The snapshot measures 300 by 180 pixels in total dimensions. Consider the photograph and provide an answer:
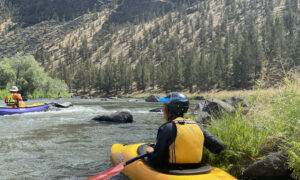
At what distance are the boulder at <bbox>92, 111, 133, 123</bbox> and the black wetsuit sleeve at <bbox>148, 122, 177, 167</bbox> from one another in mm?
11319

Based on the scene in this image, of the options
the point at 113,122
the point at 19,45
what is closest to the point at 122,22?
the point at 19,45

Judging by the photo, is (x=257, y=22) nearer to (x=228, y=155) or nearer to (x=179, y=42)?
(x=179, y=42)

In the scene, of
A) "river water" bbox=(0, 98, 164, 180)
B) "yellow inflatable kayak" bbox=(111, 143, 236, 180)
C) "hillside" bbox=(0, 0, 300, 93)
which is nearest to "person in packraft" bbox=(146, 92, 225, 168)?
"yellow inflatable kayak" bbox=(111, 143, 236, 180)

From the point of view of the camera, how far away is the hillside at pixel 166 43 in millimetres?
68125

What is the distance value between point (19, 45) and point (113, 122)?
16594cm

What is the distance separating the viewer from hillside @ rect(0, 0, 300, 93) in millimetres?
68125

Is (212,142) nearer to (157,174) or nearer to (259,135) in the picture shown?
(157,174)

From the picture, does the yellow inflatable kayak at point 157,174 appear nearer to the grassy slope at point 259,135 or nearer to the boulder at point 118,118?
the grassy slope at point 259,135

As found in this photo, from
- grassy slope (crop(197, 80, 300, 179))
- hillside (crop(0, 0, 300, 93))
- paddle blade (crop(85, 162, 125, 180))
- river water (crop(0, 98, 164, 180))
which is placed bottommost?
river water (crop(0, 98, 164, 180))

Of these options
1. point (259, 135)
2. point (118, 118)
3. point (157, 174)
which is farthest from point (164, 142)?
point (118, 118)

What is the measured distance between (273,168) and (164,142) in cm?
217

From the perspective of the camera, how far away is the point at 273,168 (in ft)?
15.0

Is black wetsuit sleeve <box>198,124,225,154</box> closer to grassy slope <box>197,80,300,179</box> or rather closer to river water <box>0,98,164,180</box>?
grassy slope <box>197,80,300,179</box>

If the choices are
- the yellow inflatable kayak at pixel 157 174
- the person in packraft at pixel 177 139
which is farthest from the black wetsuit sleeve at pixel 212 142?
the yellow inflatable kayak at pixel 157 174
